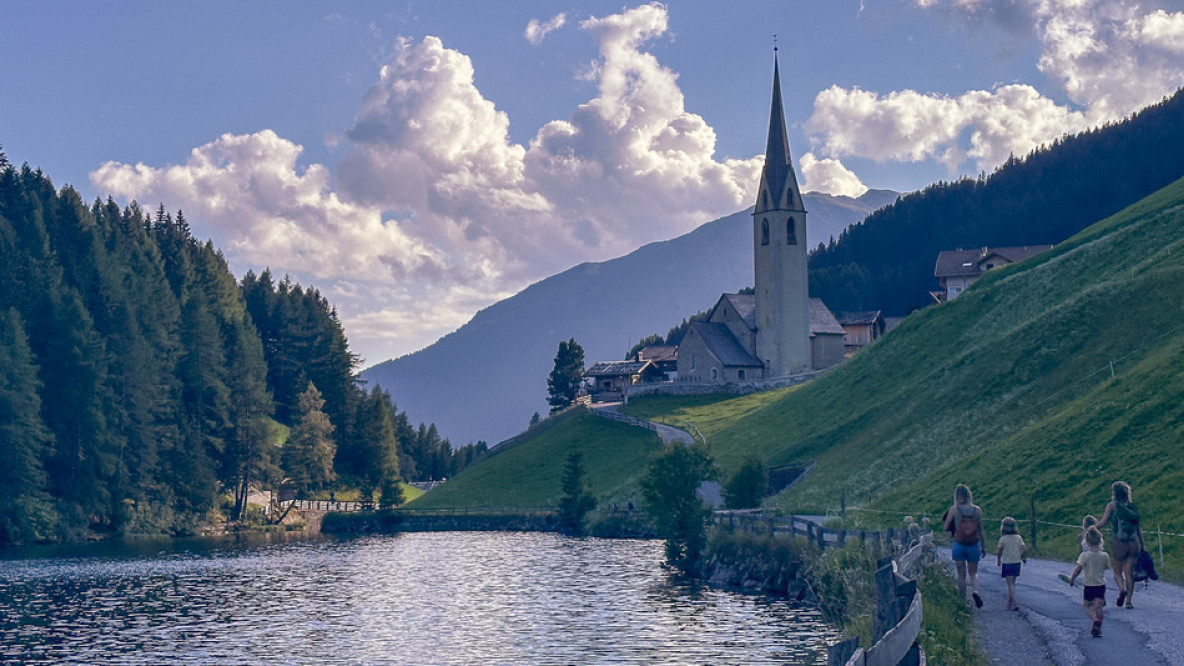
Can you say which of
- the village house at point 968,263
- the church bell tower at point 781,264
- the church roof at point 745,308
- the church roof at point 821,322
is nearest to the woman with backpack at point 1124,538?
the church bell tower at point 781,264

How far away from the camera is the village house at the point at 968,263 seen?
5925 inches

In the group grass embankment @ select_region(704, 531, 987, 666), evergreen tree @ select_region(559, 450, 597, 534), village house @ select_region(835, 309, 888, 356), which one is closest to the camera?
grass embankment @ select_region(704, 531, 987, 666)

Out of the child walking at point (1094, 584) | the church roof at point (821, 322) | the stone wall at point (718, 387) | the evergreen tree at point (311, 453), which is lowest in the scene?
the child walking at point (1094, 584)

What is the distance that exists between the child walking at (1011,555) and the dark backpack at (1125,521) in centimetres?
176

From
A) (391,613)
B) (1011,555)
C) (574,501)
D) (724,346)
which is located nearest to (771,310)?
(724,346)

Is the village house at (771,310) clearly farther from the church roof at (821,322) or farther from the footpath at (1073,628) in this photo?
the footpath at (1073,628)

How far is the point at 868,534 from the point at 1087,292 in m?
39.6

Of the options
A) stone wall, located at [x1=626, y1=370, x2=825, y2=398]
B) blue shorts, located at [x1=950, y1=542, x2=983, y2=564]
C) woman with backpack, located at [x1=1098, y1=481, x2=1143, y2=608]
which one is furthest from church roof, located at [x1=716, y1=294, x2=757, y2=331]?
woman with backpack, located at [x1=1098, y1=481, x2=1143, y2=608]

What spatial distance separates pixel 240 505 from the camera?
110m

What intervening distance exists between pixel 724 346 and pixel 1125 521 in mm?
112061

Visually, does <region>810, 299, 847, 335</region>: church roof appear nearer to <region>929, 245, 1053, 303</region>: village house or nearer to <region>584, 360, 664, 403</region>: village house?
<region>929, 245, 1053, 303</region>: village house

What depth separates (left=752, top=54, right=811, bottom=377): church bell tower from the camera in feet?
439

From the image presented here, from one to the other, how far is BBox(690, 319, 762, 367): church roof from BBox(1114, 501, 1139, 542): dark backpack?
109 meters

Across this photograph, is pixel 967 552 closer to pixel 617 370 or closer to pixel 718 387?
pixel 718 387
